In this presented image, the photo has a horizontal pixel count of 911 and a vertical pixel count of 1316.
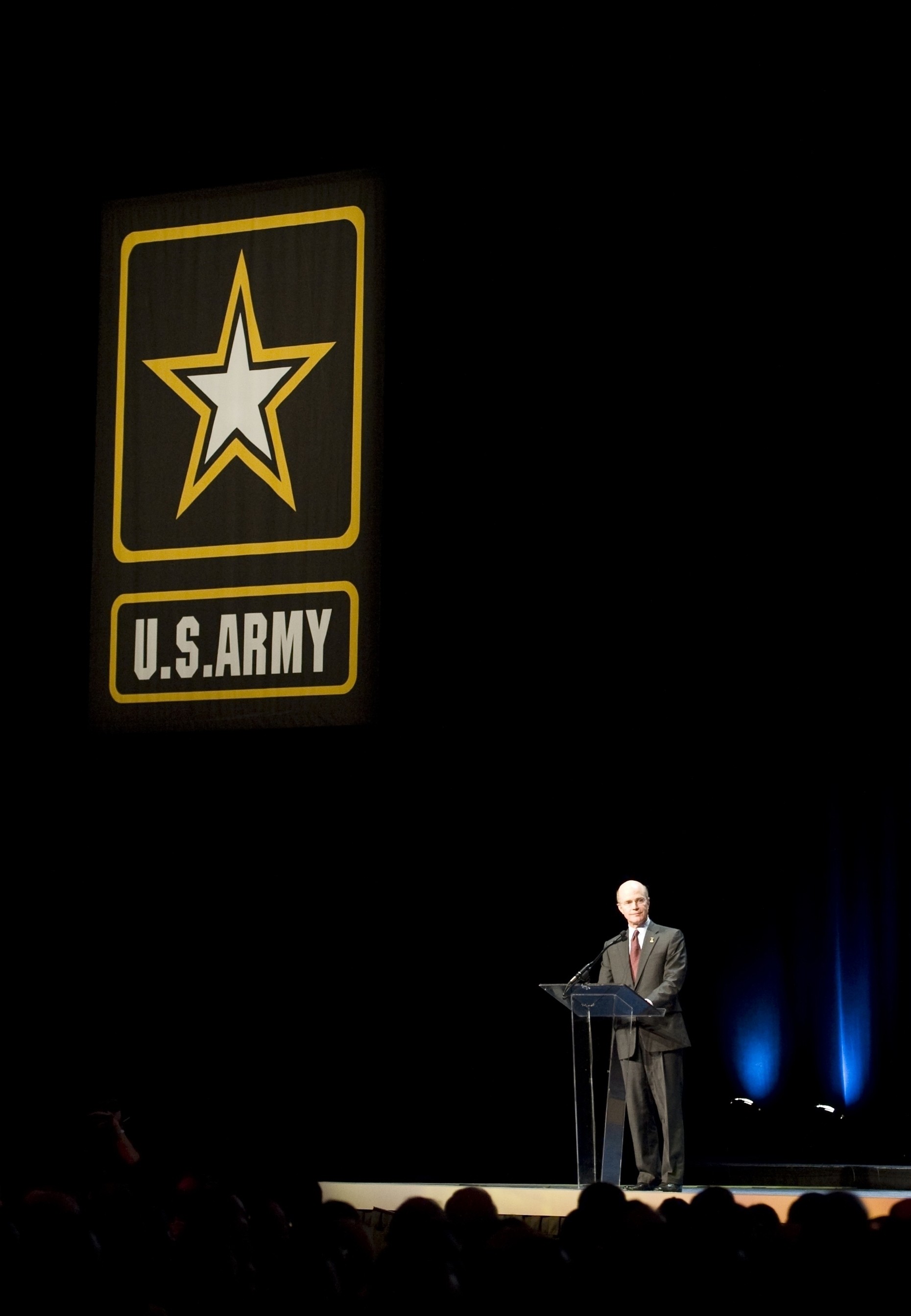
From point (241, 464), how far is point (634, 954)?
8.84 ft

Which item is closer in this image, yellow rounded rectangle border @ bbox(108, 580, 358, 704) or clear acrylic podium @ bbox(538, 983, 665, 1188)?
clear acrylic podium @ bbox(538, 983, 665, 1188)

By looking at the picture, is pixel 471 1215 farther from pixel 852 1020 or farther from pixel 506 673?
pixel 852 1020

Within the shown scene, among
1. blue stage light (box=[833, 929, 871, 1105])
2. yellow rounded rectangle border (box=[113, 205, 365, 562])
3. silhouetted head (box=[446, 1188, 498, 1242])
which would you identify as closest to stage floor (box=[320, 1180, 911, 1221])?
blue stage light (box=[833, 929, 871, 1105])

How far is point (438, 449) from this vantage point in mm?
7898

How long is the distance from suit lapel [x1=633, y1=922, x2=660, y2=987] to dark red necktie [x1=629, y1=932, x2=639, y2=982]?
1 cm

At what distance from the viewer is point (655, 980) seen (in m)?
6.37

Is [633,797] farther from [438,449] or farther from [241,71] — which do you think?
[241,71]

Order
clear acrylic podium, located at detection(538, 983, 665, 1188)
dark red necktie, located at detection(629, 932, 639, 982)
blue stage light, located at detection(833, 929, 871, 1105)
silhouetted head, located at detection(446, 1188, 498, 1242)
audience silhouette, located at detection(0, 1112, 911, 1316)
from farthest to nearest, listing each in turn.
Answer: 1. blue stage light, located at detection(833, 929, 871, 1105)
2. dark red necktie, located at detection(629, 932, 639, 982)
3. clear acrylic podium, located at detection(538, 983, 665, 1188)
4. silhouetted head, located at detection(446, 1188, 498, 1242)
5. audience silhouette, located at detection(0, 1112, 911, 1316)

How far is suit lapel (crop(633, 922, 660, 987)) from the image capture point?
21.0 feet

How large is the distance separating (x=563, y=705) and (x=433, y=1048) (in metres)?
1.77

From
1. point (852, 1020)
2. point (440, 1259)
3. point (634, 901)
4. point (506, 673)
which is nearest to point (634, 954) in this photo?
point (634, 901)

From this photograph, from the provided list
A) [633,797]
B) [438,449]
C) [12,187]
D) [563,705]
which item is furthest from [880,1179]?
[12,187]

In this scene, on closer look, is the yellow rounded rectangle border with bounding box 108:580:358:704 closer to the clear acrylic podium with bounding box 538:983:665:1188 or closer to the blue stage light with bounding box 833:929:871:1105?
the clear acrylic podium with bounding box 538:983:665:1188

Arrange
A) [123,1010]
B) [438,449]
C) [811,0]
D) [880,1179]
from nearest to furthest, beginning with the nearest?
[811,0] → [880,1179] → [438,449] → [123,1010]
